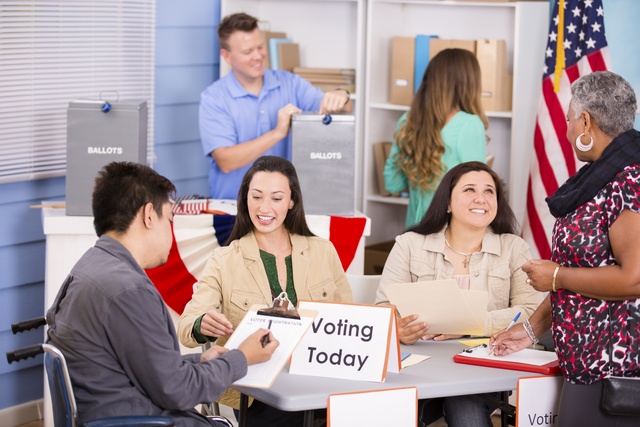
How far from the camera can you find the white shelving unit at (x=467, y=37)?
5148mm

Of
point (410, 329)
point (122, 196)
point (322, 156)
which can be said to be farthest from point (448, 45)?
point (122, 196)

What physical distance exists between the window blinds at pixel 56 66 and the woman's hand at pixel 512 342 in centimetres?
235

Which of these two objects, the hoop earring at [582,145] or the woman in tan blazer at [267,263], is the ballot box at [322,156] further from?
the hoop earring at [582,145]

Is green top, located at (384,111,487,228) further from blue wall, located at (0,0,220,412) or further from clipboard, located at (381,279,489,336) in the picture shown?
clipboard, located at (381,279,489,336)

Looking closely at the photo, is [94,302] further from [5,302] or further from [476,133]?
[476,133]

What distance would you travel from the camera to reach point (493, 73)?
525cm

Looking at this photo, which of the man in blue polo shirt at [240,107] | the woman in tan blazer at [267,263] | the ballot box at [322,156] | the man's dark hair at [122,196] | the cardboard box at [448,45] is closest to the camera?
the man's dark hair at [122,196]

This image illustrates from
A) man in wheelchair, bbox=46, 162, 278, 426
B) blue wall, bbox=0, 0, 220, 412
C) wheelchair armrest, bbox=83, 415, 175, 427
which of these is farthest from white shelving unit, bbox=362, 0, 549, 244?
wheelchair armrest, bbox=83, 415, 175, 427

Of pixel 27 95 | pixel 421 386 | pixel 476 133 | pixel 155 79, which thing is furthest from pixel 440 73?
pixel 421 386

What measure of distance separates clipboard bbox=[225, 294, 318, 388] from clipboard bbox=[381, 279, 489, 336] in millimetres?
409

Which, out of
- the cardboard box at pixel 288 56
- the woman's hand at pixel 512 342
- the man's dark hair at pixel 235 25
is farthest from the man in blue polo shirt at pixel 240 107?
the woman's hand at pixel 512 342

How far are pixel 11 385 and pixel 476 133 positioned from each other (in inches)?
98.2

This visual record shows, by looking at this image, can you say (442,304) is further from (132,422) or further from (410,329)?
(132,422)

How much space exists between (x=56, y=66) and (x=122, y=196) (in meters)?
2.23
